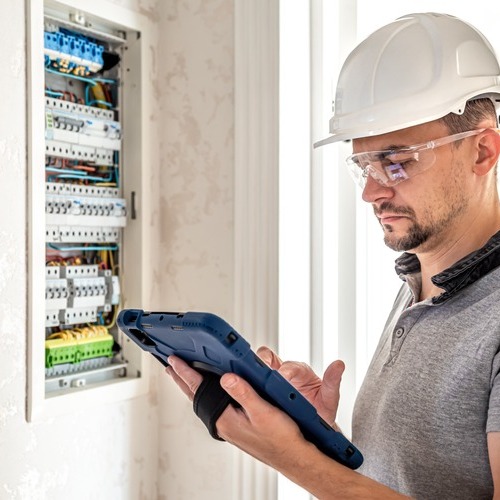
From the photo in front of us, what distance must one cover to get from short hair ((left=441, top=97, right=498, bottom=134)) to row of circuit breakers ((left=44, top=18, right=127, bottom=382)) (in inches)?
37.6

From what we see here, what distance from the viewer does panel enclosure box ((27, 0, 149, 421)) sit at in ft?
5.08

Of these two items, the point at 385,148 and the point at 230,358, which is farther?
the point at 385,148

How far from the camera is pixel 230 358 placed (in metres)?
0.92

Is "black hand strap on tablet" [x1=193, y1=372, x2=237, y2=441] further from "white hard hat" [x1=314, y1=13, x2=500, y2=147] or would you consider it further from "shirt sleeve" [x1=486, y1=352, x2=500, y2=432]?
"white hard hat" [x1=314, y1=13, x2=500, y2=147]

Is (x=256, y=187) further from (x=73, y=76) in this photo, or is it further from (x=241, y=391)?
(x=241, y=391)

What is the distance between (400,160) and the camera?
1104 millimetres

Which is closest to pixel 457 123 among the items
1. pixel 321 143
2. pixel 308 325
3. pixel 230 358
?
pixel 321 143

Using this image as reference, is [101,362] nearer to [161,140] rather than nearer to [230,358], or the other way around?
[161,140]

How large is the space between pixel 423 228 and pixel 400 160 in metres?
0.11

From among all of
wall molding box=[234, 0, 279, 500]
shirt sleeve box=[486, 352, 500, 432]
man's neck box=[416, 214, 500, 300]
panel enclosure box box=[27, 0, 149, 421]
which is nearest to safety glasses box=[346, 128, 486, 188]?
man's neck box=[416, 214, 500, 300]

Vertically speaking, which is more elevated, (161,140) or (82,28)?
(82,28)
